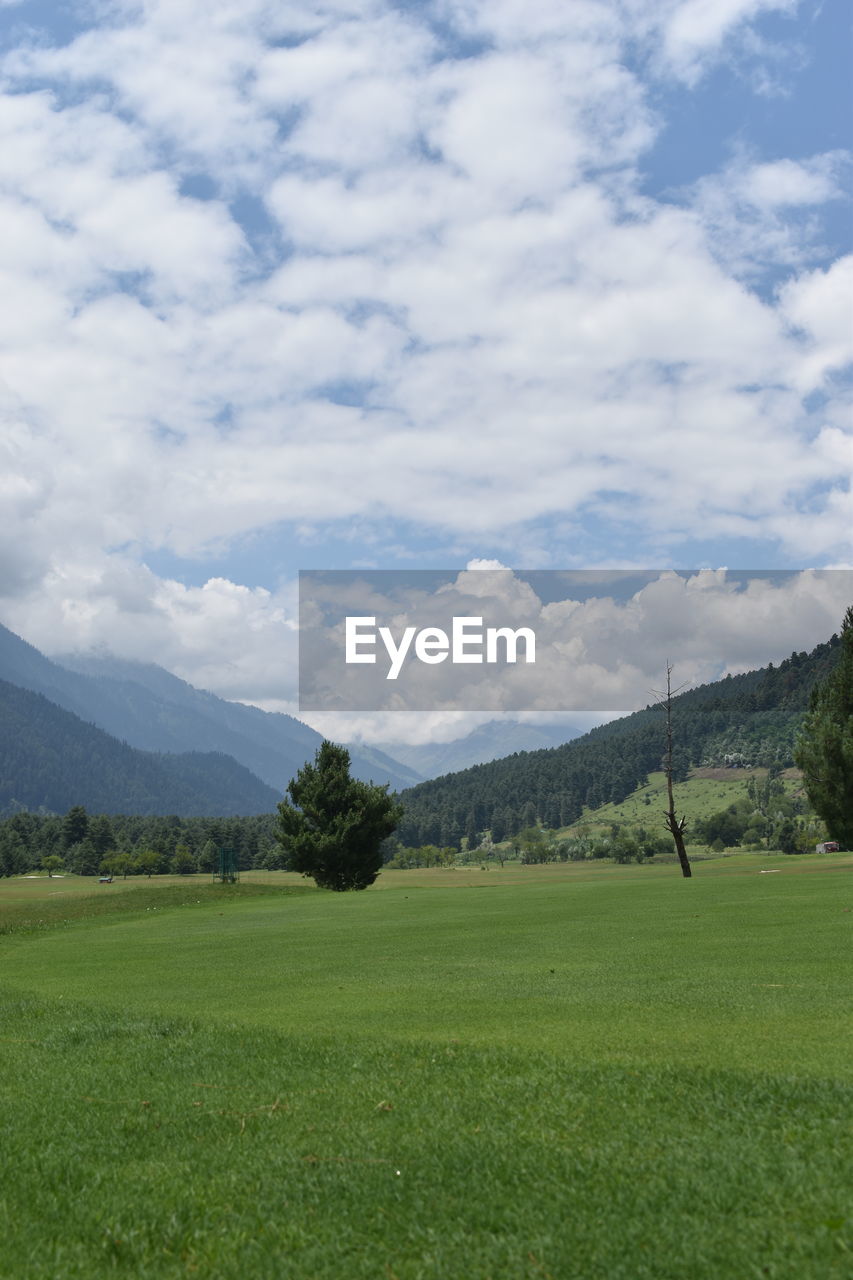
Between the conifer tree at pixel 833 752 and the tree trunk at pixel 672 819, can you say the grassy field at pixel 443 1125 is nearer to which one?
Answer: the conifer tree at pixel 833 752

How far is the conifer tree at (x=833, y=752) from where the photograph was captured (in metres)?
50.7

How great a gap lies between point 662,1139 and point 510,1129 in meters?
1.10

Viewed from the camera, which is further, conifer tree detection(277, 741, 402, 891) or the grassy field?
conifer tree detection(277, 741, 402, 891)

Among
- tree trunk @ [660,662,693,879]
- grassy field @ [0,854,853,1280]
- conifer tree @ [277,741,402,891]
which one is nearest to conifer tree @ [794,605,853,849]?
tree trunk @ [660,662,693,879]

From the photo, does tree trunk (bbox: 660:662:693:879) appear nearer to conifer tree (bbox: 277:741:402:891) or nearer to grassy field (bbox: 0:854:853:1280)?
conifer tree (bbox: 277:741:402:891)

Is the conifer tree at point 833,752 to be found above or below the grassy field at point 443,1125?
above

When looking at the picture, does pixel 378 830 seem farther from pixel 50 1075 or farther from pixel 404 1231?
pixel 404 1231

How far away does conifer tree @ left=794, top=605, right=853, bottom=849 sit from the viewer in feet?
166

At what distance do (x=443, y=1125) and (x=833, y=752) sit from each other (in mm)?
49612

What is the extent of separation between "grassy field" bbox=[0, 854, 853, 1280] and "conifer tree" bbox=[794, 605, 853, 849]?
39112 mm

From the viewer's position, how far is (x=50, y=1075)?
30.7 ft

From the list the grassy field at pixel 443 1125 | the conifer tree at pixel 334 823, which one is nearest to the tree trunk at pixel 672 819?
the conifer tree at pixel 334 823

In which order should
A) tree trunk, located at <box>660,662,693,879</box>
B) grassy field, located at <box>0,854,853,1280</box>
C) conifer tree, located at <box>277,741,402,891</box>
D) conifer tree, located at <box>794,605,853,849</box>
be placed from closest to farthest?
grassy field, located at <box>0,854,853,1280</box>
conifer tree, located at <box>794,605,853,849</box>
tree trunk, located at <box>660,662,693,879</box>
conifer tree, located at <box>277,741,402,891</box>

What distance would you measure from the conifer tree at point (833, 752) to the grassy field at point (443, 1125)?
39.1 meters
